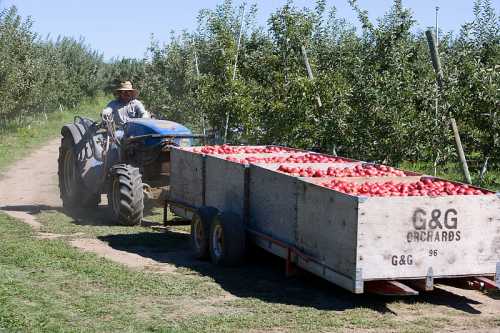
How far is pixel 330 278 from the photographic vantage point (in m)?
8.47

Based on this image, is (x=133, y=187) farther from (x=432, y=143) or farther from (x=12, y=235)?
(x=432, y=143)

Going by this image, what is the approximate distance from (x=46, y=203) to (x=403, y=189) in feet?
29.5

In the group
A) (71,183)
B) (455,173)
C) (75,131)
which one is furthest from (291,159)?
(455,173)

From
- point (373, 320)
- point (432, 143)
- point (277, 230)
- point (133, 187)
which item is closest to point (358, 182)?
point (277, 230)

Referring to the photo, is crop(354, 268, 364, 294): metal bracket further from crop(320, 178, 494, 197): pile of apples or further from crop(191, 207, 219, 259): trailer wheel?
crop(191, 207, 219, 259): trailer wheel

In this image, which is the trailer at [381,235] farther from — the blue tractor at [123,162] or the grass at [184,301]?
the blue tractor at [123,162]

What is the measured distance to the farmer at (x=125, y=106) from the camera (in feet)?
47.5

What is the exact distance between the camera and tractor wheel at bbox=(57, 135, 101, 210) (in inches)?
566

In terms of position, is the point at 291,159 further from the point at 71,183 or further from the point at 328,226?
the point at 71,183

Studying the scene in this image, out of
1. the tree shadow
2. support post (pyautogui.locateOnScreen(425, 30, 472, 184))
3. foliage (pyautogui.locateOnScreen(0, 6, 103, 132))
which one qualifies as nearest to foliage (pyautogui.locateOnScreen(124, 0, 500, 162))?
support post (pyautogui.locateOnScreen(425, 30, 472, 184))

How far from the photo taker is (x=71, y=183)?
49.0 feet

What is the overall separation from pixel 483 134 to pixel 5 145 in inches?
740

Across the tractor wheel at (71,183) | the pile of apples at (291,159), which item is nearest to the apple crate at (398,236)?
the pile of apples at (291,159)

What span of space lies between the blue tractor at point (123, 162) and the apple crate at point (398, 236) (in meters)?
4.56
